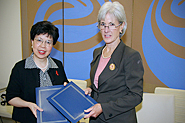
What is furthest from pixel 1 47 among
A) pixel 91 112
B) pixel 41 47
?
pixel 91 112

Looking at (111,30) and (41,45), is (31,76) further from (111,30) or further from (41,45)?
(111,30)

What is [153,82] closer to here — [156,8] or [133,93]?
[156,8]

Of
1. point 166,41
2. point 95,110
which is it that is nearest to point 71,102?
point 95,110

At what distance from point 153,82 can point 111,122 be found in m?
1.86

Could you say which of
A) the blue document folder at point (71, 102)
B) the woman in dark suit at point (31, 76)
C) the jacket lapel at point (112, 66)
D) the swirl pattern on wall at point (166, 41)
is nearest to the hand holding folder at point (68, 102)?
the blue document folder at point (71, 102)

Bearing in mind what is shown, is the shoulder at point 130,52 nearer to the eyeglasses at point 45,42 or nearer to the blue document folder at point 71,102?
the blue document folder at point 71,102

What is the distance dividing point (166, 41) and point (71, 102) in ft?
7.48

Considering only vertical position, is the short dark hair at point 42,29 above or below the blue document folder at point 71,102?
above

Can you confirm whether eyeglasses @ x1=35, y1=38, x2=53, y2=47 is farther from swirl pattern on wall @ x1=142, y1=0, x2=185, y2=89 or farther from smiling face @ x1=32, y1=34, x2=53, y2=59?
swirl pattern on wall @ x1=142, y1=0, x2=185, y2=89

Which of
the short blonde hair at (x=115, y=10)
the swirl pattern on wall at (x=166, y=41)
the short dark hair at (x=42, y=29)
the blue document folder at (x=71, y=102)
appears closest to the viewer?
the blue document folder at (x=71, y=102)

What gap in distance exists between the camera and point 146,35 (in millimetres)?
3068

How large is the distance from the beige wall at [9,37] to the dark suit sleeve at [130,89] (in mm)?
2319

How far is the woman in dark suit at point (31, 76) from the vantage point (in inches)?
61.8

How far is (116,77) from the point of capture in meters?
1.51
